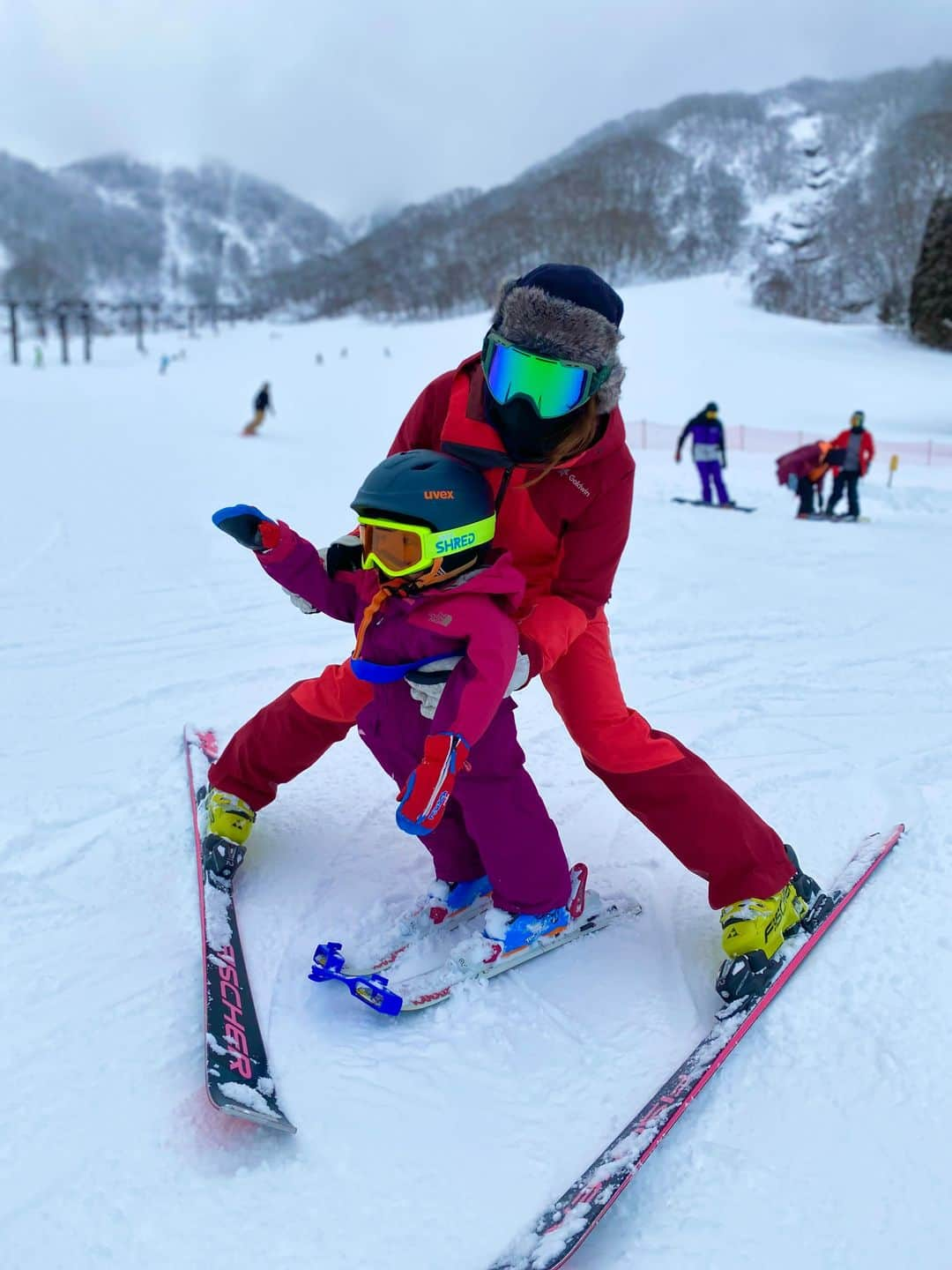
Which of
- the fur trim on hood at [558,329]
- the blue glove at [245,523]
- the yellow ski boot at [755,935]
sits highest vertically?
the fur trim on hood at [558,329]

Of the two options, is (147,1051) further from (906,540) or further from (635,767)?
(906,540)

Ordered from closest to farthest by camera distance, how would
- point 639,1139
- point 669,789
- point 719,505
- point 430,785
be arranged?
point 639,1139 < point 430,785 < point 669,789 < point 719,505

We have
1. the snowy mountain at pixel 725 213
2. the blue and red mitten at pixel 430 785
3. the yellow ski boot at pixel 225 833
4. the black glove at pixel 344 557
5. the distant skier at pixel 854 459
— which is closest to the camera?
the blue and red mitten at pixel 430 785

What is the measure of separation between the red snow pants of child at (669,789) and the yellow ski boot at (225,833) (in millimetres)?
1143

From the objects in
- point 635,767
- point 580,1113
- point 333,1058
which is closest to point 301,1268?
point 333,1058

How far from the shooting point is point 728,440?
2270 centimetres

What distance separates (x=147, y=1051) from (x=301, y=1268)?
2.32ft

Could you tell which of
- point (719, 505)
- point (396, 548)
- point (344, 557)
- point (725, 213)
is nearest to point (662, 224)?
point (725, 213)

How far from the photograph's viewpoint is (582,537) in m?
2.50

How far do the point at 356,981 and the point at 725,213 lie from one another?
124 m

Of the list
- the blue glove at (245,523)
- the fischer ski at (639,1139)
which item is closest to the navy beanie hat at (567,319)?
the blue glove at (245,523)

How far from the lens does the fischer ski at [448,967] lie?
2244 millimetres

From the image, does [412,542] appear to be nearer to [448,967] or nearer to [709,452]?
[448,967]

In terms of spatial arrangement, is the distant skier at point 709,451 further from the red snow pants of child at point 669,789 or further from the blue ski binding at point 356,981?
the blue ski binding at point 356,981
